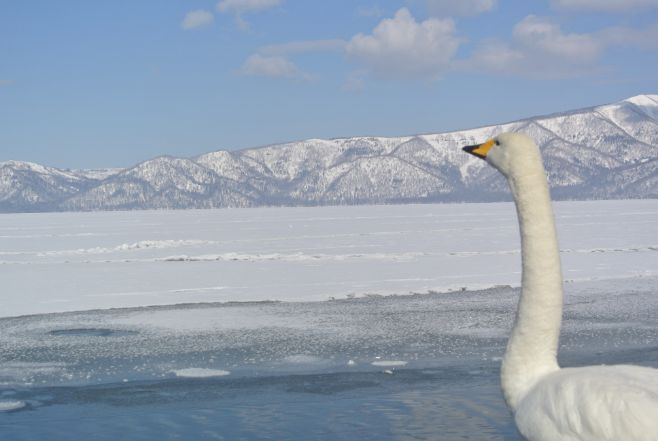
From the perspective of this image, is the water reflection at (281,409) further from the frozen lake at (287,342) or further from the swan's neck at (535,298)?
the swan's neck at (535,298)

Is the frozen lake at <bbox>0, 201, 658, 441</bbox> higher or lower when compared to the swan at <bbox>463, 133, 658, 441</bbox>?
lower

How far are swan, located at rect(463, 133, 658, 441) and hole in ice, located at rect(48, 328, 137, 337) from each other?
803 cm

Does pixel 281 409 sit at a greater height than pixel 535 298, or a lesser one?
lesser

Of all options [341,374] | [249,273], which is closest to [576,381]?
[341,374]

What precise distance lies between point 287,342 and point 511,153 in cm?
676

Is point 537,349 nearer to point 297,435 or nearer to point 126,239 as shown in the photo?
point 297,435

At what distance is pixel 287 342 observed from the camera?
10.2 m

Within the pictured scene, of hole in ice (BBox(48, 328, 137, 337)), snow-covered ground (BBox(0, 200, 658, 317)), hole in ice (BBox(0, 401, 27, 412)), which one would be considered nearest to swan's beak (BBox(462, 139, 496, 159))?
hole in ice (BBox(0, 401, 27, 412))

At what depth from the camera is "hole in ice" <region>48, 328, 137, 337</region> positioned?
11039 mm

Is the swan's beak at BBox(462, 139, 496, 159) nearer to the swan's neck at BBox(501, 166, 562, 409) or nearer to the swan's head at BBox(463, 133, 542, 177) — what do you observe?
the swan's head at BBox(463, 133, 542, 177)

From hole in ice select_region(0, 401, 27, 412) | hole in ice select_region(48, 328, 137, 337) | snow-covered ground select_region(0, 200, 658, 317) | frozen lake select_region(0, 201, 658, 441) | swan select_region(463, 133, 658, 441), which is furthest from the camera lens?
snow-covered ground select_region(0, 200, 658, 317)

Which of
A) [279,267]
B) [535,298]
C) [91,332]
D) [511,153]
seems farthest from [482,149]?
[279,267]

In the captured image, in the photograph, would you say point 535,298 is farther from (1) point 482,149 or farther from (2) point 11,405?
(2) point 11,405

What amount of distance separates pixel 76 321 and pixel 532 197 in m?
9.77
